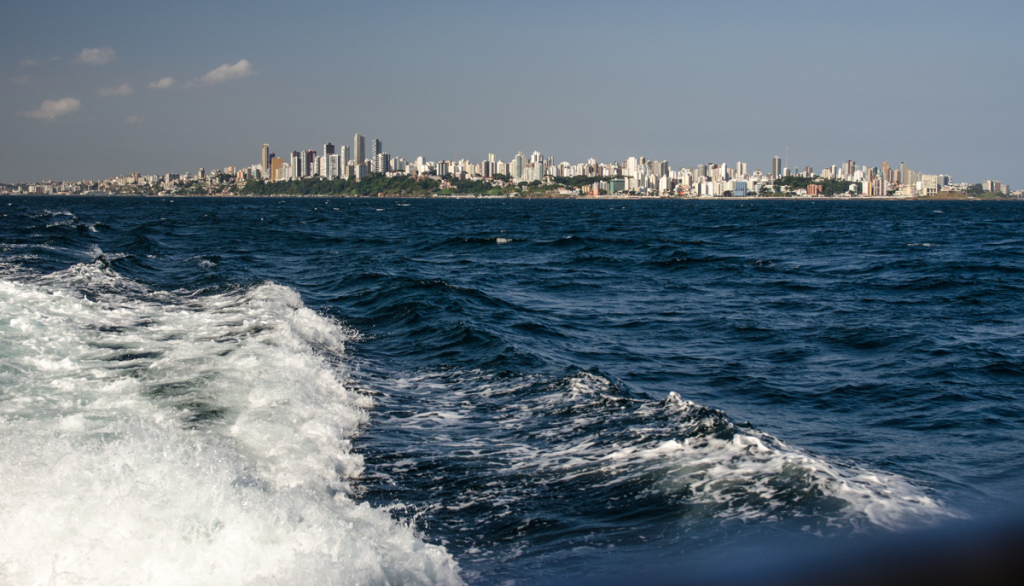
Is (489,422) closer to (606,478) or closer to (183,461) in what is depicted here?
(606,478)

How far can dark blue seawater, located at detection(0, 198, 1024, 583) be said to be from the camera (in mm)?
4988

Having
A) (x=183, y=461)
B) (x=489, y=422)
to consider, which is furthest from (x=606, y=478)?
(x=183, y=461)

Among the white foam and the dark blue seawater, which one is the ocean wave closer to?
the dark blue seawater

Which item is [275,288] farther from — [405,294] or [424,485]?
[424,485]

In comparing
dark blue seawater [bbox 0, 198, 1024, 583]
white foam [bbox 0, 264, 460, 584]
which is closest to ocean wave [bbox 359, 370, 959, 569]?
dark blue seawater [bbox 0, 198, 1024, 583]

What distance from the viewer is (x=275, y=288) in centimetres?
1817

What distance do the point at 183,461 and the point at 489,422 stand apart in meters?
3.72

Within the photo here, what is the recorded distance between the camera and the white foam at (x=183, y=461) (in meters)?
4.45

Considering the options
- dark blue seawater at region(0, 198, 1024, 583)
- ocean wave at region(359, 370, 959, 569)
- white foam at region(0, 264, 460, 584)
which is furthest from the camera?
ocean wave at region(359, 370, 959, 569)

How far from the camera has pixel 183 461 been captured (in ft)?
18.6

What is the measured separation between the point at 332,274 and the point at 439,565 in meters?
19.9

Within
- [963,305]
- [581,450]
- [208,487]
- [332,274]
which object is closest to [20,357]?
[208,487]

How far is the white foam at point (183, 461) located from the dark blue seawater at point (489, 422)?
0.03 metres

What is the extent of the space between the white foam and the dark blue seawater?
0.03m
